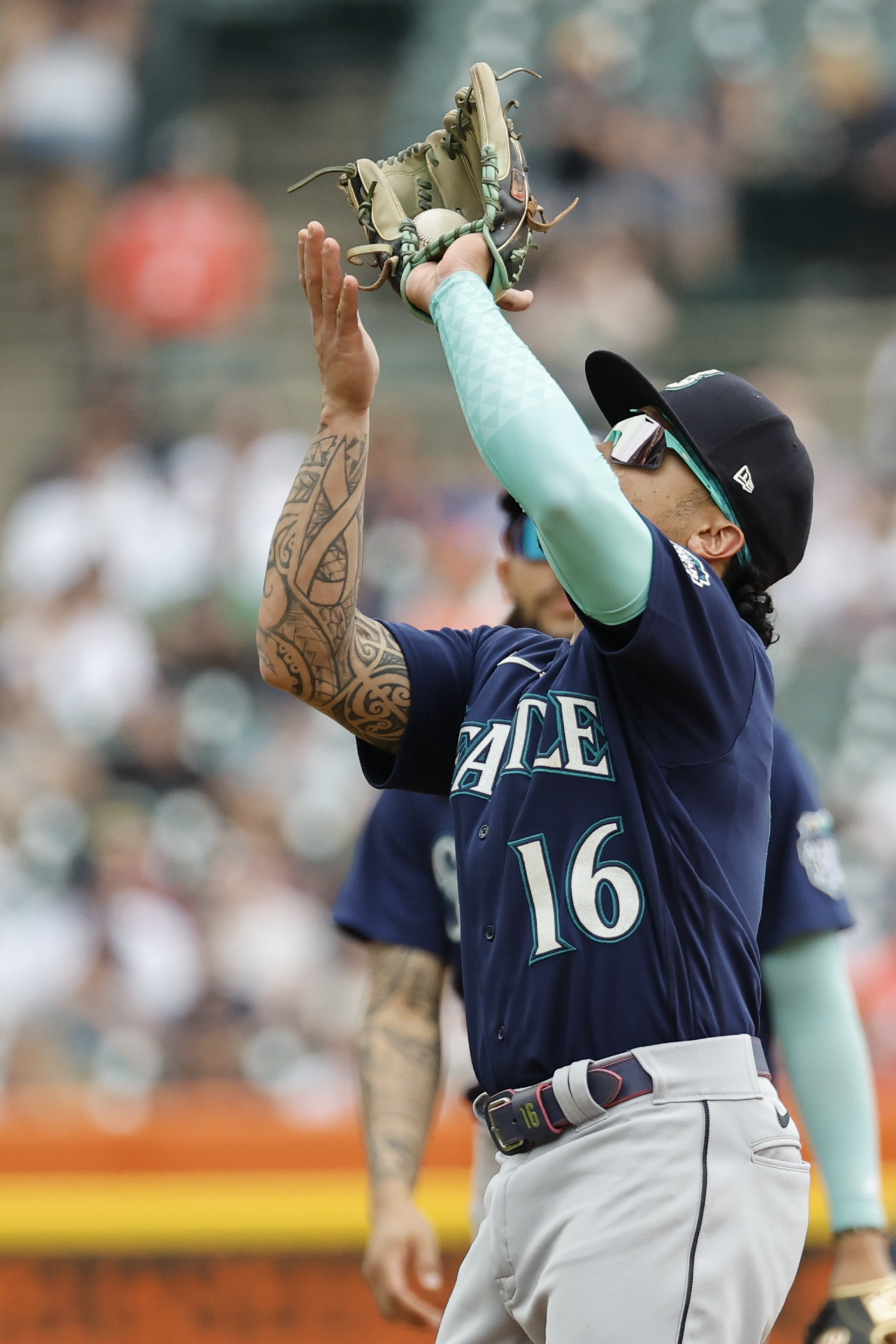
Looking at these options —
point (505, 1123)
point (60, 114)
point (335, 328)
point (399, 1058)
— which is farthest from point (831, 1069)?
point (60, 114)

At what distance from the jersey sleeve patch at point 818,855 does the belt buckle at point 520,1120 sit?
106 cm

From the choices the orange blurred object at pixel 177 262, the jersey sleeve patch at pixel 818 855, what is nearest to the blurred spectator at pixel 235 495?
the orange blurred object at pixel 177 262

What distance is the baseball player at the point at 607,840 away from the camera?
2.10 m

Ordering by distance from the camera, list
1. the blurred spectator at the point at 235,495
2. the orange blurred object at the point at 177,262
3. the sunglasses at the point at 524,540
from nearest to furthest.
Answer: the sunglasses at the point at 524,540 < the blurred spectator at the point at 235,495 < the orange blurred object at the point at 177,262

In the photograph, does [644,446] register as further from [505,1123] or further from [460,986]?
[460,986]

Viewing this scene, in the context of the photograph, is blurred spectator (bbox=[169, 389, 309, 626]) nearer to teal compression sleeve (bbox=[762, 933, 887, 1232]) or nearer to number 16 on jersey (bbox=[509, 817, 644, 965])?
teal compression sleeve (bbox=[762, 933, 887, 1232])

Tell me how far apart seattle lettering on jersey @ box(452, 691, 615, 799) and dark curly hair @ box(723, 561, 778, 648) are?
1.26 feet

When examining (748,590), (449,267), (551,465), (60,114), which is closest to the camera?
(551,465)

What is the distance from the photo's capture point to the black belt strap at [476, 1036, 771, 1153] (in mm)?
2145

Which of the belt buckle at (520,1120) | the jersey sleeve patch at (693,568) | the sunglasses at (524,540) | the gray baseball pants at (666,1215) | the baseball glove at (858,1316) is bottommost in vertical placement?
the baseball glove at (858,1316)

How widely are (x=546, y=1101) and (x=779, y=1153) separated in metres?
0.31

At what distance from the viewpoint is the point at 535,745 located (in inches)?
91.3

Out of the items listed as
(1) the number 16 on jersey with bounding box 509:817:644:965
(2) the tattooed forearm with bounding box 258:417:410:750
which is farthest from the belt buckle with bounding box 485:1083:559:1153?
(2) the tattooed forearm with bounding box 258:417:410:750

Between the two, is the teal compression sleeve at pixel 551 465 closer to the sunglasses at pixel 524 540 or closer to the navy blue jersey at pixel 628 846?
the navy blue jersey at pixel 628 846
